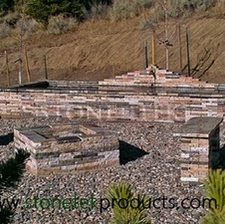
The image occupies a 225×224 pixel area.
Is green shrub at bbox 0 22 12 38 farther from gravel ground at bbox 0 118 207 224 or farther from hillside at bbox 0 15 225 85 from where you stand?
gravel ground at bbox 0 118 207 224

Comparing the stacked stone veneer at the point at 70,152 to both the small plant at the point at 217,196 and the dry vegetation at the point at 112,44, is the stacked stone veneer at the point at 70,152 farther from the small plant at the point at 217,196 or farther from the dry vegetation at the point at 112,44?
the dry vegetation at the point at 112,44

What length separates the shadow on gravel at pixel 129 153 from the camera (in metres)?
9.73

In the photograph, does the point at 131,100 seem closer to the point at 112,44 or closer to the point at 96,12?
the point at 112,44

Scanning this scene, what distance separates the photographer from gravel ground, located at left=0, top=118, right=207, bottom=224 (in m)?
6.87

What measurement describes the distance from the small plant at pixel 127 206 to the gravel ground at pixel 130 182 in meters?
3.87

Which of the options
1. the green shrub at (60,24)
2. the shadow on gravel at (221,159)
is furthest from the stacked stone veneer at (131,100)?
the green shrub at (60,24)

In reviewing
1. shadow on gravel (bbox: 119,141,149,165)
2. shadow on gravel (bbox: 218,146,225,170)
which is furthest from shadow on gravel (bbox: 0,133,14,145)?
shadow on gravel (bbox: 218,146,225,170)

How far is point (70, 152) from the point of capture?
8.98 meters

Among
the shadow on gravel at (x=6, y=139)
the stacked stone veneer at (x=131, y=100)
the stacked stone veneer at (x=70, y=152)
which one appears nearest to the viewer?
the stacked stone veneer at (x=70, y=152)

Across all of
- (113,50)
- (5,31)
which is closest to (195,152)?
(113,50)

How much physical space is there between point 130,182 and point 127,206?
19.8 feet

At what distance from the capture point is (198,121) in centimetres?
909

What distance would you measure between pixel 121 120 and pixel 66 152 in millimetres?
4848

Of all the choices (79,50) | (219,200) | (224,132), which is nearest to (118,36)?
(79,50)
